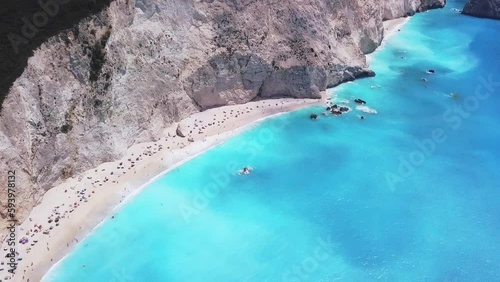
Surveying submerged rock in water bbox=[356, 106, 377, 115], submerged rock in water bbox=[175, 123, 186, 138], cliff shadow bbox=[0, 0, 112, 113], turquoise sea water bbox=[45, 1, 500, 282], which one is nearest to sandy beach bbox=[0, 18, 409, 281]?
submerged rock in water bbox=[175, 123, 186, 138]

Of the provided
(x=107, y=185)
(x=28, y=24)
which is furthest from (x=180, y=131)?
(x=28, y=24)

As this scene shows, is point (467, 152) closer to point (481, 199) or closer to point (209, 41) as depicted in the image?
point (481, 199)

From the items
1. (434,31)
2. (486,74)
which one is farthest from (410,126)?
(434,31)

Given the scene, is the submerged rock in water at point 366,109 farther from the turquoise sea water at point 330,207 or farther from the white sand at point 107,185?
the white sand at point 107,185

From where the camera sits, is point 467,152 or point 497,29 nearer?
point 467,152

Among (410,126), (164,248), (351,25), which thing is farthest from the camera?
(351,25)

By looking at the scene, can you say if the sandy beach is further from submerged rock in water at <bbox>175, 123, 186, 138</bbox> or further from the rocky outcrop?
the rocky outcrop

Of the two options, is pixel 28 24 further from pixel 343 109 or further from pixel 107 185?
pixel 343 109
